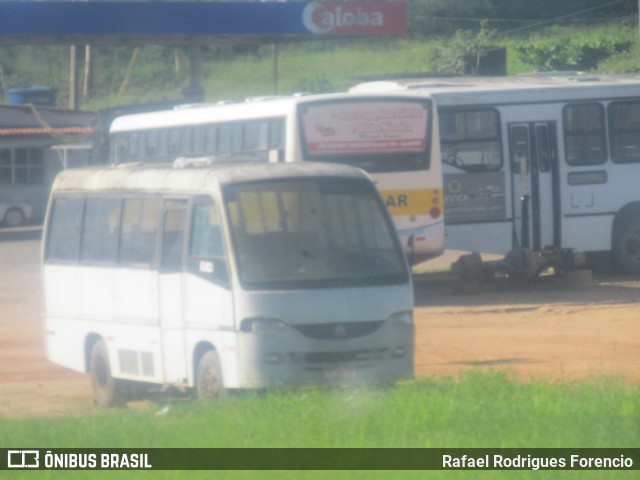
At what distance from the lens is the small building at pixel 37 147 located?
44344 mm

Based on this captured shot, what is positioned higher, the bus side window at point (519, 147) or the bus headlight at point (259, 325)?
the bus side window at point (519, 147)

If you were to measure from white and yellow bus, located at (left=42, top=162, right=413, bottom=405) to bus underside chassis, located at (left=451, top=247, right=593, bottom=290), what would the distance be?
374 inches

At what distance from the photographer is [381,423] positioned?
31.8 ft

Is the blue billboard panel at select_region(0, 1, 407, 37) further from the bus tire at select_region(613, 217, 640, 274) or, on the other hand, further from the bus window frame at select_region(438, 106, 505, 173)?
the bus tire at select_region(613, 217, 640, 274)

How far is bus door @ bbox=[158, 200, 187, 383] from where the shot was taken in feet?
40.0

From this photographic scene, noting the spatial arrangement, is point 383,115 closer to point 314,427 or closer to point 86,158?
point 314,427

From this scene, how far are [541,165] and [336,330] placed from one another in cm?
1181

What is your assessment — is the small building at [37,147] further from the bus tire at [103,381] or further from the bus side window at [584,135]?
the bus tire at [103,381]

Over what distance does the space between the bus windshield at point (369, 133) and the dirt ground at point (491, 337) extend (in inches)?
Answer: 92.3

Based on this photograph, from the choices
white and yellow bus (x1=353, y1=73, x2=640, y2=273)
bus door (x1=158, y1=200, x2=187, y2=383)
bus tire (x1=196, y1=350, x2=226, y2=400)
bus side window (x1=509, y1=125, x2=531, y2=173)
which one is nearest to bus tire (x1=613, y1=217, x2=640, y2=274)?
white and yellow bus (x1=353, y1=73, x2=640, y2=273)

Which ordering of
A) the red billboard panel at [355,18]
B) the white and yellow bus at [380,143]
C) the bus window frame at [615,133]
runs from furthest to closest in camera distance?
the red billboard panel at [355,18] < the bus window frame at [615,133] < the white and yellow bus at [380,143]

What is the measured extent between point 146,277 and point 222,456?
4.14 meters

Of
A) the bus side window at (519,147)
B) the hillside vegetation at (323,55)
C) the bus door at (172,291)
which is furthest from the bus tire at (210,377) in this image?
the hillside vegetation at (323,55)

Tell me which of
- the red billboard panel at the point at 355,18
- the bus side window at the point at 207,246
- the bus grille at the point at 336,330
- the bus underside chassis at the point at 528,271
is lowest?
the bus underside chassis at the point at 528,271
